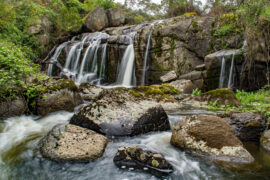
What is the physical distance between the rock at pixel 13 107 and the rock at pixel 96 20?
16.8 metres

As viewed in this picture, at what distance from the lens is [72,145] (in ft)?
10.3

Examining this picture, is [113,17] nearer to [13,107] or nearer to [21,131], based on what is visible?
[13,107]

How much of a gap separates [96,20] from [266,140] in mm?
20381

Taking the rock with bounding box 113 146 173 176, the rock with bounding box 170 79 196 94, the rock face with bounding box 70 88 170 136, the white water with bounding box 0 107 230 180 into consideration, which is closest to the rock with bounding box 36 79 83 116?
the white water with bounding box 0 107 230 180

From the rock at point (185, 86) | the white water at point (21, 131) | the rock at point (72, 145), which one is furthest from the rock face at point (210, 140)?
the rock at point (185, 86)

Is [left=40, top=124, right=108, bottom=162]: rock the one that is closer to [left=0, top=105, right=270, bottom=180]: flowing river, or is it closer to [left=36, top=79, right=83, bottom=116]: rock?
[left=0, top=105, right=270, bottom=180]: flowing river

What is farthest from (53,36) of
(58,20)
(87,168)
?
(87,168)

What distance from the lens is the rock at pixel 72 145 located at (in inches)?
119

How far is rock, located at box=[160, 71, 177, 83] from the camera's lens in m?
11.6

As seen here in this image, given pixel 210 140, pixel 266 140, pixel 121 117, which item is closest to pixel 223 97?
pixel 266 140

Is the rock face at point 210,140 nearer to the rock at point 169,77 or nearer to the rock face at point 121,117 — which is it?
the rock face at point 121,117

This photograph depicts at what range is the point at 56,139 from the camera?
3287 mm

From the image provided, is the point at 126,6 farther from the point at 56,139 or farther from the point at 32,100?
the point at 56,139

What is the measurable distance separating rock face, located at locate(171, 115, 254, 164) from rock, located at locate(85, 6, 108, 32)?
63.5ft
